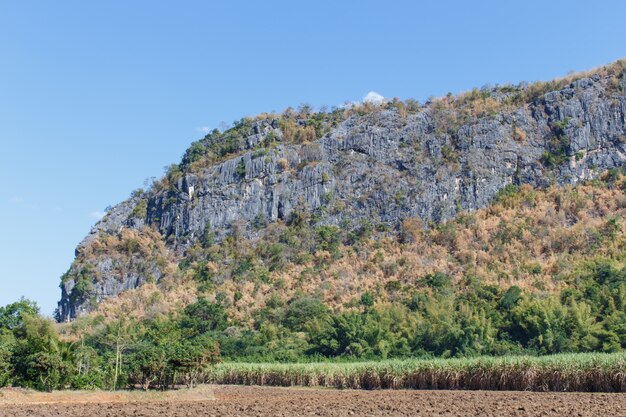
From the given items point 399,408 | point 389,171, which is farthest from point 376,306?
point 399,408

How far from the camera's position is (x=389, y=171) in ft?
261

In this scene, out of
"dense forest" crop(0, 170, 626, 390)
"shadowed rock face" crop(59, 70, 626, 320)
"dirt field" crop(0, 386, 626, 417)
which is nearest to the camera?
"dirt field" crop(0, 386, 626, 417)

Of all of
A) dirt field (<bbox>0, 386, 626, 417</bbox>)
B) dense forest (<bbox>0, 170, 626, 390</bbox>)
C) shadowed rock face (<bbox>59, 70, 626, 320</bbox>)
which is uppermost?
shadowed rock face (<bbox>59, 70, 626, 320</bbox>)

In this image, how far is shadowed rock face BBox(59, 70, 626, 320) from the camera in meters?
74.3

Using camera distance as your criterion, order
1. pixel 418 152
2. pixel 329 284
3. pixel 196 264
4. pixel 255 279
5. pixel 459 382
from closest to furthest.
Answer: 1. pixel 459 382
2. pixel 329 284
3. pixel 255 279
4. pixel 196 264
5. pixel 418 152

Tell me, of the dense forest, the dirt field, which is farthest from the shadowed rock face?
the dirt field

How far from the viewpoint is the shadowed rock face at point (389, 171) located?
244 feet

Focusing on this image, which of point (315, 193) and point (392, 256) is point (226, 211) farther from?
point (392, 256)

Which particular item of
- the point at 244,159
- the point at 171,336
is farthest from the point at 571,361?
the point at 244,159

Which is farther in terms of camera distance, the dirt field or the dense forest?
the dense forest

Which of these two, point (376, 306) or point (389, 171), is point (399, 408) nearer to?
point (376, 306)

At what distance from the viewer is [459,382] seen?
34.7 metres

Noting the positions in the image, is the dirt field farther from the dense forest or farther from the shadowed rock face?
the shadowed rock face

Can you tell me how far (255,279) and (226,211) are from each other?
516 inches
